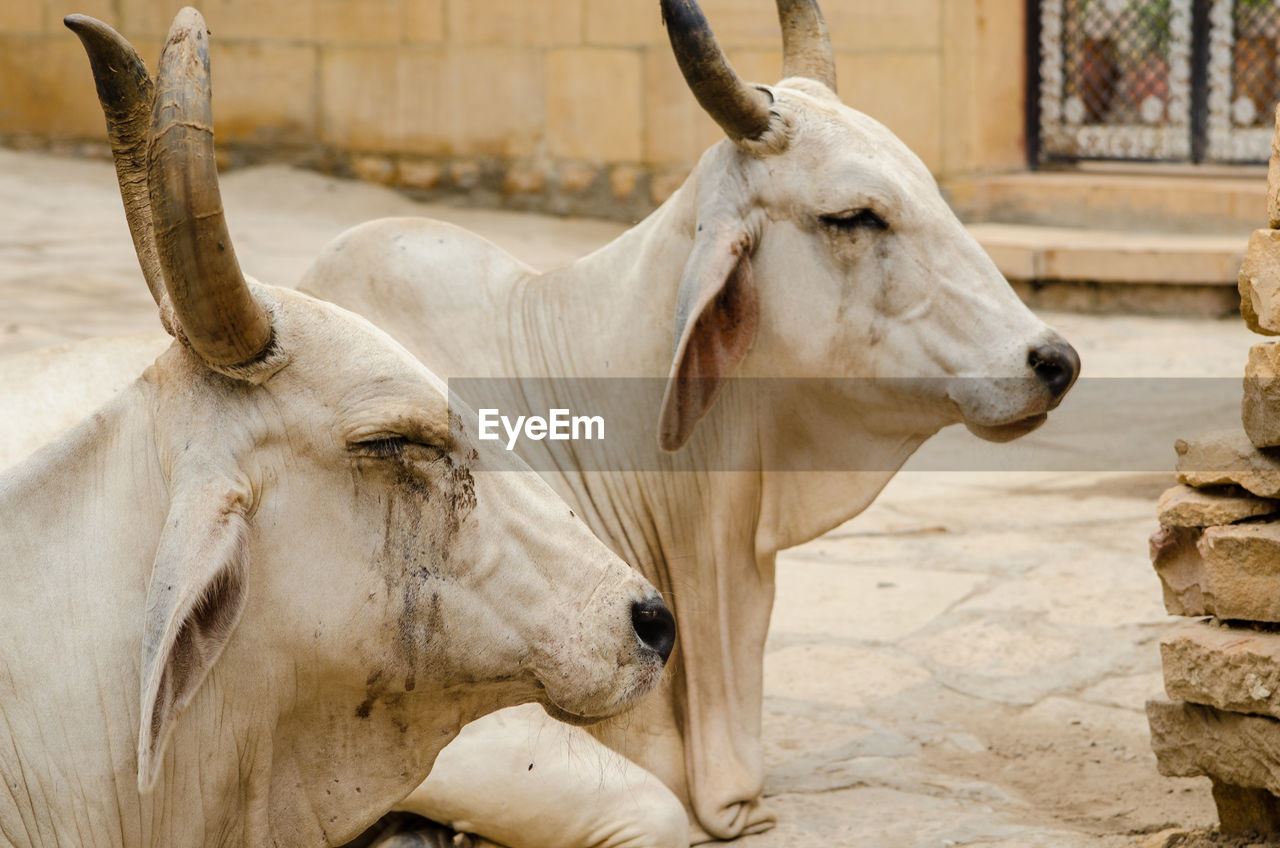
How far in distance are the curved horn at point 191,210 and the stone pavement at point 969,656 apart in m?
1.72

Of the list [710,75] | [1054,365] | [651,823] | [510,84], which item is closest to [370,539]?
[651,823]

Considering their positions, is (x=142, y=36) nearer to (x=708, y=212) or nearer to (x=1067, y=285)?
(x=1067, y=285)

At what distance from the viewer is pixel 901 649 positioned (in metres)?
4.30

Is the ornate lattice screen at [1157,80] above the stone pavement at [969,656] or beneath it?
above

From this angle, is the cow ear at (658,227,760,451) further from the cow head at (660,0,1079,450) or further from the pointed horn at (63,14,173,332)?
the pointed horn at (63,14,173,332)

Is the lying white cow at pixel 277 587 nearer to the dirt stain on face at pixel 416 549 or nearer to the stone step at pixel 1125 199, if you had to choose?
the dirt stain on face at pixel 416 549

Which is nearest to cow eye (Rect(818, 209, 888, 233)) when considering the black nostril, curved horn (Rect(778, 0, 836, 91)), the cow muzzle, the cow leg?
the cow muzzle

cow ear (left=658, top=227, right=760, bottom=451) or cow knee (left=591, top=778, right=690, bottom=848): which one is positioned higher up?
cow ear (left=658, top=227, right=760, bottom=451)

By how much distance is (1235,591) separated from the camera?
2.83 metres

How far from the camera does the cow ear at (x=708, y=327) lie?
3057mm

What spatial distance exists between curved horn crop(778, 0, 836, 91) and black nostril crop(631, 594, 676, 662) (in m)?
1.84

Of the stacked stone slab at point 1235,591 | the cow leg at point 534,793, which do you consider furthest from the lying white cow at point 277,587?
the stacked stone slab at point 1235,591

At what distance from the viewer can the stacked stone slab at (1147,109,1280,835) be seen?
2.77m

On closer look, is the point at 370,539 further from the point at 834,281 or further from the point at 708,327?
the point at 834,281
